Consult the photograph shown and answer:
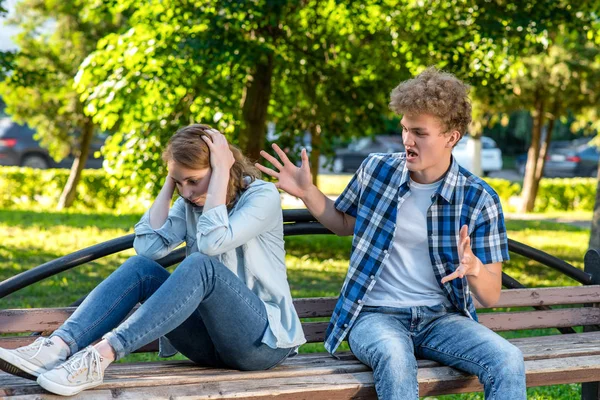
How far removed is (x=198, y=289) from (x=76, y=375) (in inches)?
19.4

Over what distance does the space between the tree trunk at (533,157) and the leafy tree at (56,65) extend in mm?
7471

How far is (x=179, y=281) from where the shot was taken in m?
2.90

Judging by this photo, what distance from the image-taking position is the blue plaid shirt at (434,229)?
3256mm

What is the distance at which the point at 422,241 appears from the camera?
130 inches

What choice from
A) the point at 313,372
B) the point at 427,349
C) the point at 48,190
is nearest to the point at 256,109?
the point at 427,349

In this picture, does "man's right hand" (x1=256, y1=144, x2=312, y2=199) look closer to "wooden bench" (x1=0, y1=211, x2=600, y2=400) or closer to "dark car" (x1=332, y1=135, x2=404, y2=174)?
"wooden bench" (x1=0, y1=211, x2=600, y2=400)

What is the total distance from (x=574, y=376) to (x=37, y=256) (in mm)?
6761

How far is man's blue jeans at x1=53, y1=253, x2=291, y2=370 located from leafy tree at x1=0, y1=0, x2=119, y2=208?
9.89m

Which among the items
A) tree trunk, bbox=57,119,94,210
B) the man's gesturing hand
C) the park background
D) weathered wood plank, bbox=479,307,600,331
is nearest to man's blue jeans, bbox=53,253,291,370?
the man's gesturing hand

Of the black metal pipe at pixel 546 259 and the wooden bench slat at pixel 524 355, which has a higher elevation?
the black metal pipe at pixel 546 259

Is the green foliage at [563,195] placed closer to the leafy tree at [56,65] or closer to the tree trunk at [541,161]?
the tree trunk at [541,161]

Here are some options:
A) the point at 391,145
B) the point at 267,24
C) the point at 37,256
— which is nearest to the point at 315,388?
the point at 267,24

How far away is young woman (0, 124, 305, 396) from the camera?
2848mm

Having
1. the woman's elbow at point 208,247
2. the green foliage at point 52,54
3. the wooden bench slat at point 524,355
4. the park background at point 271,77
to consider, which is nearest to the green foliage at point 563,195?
the park background at point 271,77
